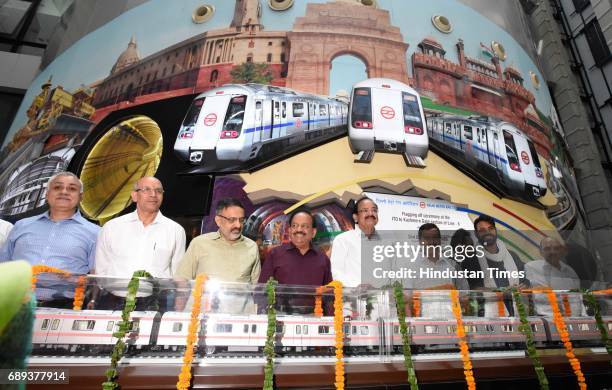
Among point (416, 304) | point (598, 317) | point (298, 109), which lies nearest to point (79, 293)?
point (416, 304)

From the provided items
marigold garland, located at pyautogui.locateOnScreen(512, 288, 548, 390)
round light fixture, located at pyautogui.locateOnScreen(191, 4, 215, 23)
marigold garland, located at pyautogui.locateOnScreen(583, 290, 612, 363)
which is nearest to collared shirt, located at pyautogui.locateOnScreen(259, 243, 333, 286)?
marigold garland, located at pyautogui.locateOnScreen(512, 288, 548, 390)

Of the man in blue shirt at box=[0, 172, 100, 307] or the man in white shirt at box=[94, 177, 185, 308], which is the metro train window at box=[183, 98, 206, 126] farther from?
the man in blue shirt at box=[0, 172, 100, 307]

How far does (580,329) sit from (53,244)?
4116 millimetres

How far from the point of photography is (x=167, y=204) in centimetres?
496

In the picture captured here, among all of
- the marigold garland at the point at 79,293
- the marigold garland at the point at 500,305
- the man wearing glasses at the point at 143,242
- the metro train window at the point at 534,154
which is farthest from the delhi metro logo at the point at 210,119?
the metro train window at the point at 534,154

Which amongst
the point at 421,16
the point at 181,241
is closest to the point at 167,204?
the point at 181,241

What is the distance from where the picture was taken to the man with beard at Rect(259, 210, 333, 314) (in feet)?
9.93

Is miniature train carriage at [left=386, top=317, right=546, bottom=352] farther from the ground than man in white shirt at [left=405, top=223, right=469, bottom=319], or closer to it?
closer to it

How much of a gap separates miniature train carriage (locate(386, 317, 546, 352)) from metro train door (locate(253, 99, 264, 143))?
3.62 metres

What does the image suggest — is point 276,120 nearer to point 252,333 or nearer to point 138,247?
point 138,247

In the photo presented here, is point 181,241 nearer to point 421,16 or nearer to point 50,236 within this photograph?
point 50,236

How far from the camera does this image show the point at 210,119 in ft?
17.4

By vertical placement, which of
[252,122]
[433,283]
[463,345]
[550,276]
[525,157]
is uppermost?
[525,157]

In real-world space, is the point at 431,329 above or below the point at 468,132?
below
